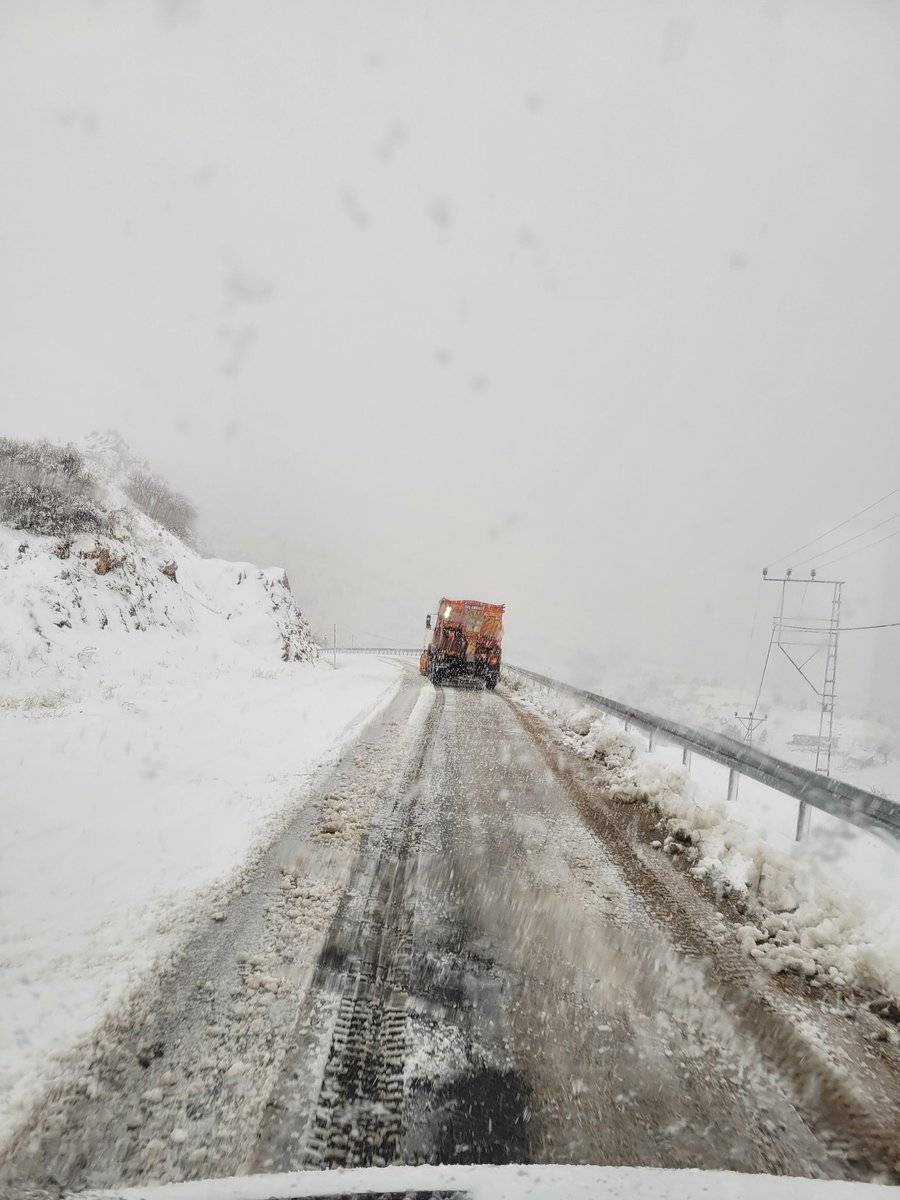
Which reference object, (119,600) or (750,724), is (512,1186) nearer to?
(119,600)

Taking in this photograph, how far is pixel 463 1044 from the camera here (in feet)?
8.09

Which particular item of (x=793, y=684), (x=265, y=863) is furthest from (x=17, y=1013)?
(x=793, y=684)

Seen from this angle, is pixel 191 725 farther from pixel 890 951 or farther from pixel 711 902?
pixel 890 951

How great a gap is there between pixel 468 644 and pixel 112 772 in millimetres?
16299

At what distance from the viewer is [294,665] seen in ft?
72.0

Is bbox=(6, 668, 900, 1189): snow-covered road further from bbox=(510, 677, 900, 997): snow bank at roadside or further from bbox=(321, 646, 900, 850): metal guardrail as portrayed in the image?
bbox=(321, 646, 900, 850): metal guardrail

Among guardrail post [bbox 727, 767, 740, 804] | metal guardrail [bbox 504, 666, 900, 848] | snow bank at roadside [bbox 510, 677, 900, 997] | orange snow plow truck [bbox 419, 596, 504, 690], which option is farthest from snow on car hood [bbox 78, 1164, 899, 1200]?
orange snow plow truck [bbox 419, 596, 504, 690]

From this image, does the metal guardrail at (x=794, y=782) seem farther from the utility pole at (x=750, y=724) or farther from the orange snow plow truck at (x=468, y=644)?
the utility pole at (x=750, y=724)

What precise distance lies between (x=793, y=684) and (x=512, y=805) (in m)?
190

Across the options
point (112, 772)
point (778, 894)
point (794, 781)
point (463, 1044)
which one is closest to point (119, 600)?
point (112, 772)

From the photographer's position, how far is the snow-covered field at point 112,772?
9.44 ft

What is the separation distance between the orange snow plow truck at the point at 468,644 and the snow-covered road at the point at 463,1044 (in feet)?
55.7

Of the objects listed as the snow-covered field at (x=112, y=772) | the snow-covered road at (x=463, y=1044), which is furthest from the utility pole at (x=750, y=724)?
the snow-covered road at (x=463, y=1044)

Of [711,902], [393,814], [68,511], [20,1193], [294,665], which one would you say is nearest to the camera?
[20,1193]
